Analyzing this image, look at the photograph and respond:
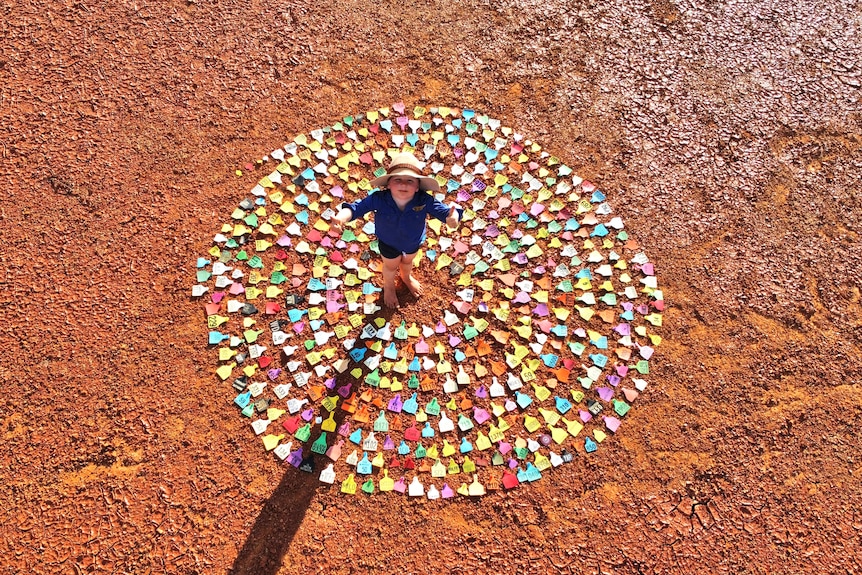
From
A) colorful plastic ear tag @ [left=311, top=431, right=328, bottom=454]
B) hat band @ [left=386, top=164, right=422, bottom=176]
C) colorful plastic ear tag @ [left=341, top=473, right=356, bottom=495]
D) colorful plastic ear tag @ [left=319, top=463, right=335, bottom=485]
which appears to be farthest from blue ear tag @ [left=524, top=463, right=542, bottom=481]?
hat band @ [left=386, top=164, right=422, bottom=176]

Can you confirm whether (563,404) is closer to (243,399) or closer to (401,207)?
(401,207)

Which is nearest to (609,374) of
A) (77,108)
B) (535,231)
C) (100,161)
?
(535,231)

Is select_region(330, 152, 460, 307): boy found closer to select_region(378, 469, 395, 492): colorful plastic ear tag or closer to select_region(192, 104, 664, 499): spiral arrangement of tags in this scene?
select_region(192, 104, 664, 499): spiral arrangement of tags

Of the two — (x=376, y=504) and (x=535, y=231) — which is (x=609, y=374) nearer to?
(x=535, y=231)

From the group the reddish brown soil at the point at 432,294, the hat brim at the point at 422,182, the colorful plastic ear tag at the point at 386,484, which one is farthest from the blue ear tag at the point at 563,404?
the hat brim at the point at 422,182

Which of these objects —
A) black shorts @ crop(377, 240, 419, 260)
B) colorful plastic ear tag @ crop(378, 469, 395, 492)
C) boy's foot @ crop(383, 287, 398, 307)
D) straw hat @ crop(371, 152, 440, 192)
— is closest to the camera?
straw hat @ crop(371, 152, 440, 192)

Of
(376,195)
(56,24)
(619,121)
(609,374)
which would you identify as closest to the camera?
(376,195)
